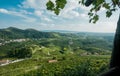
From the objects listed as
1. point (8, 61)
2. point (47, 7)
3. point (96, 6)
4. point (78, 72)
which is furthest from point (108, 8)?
point (8, 61)

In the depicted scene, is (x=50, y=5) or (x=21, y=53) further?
(x=21, y=53)

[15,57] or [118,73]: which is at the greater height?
[118,73]

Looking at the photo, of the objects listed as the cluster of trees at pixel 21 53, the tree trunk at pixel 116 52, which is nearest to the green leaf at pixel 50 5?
the tree trunk at pixel 116 52

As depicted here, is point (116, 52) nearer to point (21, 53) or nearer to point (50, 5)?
point (50, 5)

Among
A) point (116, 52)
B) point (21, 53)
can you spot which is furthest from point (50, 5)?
point (21, 53)

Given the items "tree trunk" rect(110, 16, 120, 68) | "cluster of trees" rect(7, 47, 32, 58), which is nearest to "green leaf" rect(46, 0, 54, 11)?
"tree trunk" rect(110, 16, 120, 68)

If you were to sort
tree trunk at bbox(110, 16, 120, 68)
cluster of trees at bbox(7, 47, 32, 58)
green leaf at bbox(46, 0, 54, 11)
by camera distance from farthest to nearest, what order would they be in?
cluster of trees at bbox(7, 47, 32, 58) → green leaf at bbox(46, 0, 54, 11) → tree trunk at bbox(110, 16, 120, 68)

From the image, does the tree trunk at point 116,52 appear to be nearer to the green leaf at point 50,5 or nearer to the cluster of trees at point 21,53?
the green leaf at point 50,5

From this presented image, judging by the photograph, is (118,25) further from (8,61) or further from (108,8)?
(8,61)

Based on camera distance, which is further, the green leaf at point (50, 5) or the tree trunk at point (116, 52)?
the green leaf at point (50, 5)

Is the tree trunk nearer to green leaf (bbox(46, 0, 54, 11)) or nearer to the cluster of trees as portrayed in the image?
green leaf (bbox(46, 0, 54, 11))

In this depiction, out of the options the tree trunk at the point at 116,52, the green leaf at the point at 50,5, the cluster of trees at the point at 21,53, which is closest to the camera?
the tree trunk at the point at 116,52
